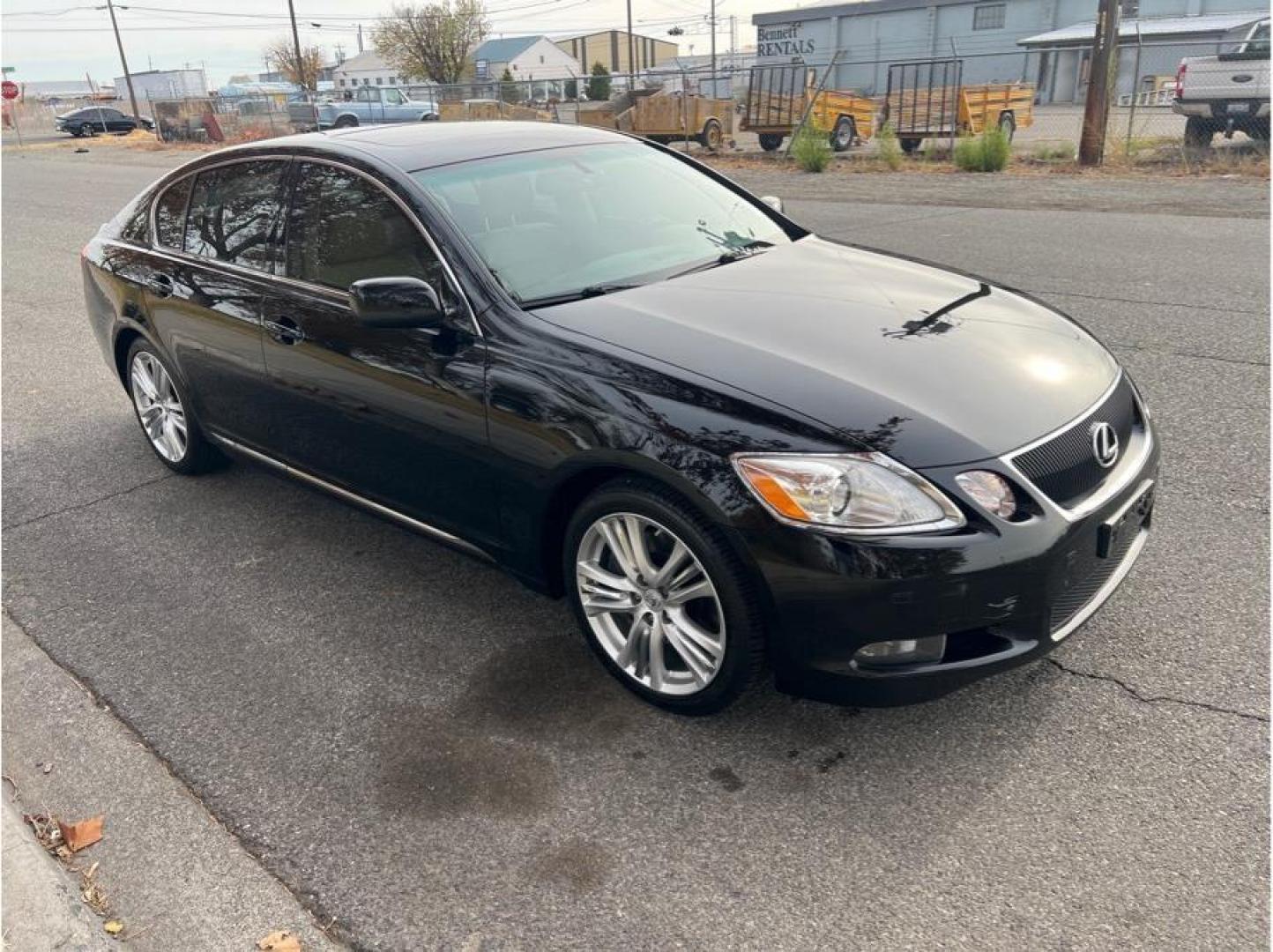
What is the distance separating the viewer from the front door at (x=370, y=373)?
→ 341cm

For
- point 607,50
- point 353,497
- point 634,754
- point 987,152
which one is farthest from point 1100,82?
point 607,50

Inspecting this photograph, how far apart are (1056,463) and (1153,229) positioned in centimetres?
921

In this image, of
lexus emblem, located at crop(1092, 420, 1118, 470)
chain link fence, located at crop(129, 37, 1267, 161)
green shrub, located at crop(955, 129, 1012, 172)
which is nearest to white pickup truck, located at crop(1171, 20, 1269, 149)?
chain link fence, located at crop(129, 37, 1267, 161)

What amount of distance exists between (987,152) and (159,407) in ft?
49.0

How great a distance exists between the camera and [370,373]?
368 centimetres

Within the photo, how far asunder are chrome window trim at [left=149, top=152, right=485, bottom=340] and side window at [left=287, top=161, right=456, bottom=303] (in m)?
0.02

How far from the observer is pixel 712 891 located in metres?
2.46

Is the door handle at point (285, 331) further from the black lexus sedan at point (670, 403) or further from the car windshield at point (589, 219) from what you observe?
the car windshield at point (589, 219)

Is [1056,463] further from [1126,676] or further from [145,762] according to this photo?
[145,762]

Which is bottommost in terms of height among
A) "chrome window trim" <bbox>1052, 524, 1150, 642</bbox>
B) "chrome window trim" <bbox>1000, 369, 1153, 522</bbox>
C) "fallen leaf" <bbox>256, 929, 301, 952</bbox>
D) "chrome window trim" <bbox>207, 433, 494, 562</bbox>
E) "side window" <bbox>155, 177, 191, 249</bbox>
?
"fallen leaf" <bbox>256, 929, 301, 952</bbox>

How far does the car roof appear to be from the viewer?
12.8 ft

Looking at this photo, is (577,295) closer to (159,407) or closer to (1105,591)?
(1105,591)

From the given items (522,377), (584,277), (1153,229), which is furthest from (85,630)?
(1153,229)

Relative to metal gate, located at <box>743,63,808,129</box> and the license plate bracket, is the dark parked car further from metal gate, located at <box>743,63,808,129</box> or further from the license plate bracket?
the license plate bracket
